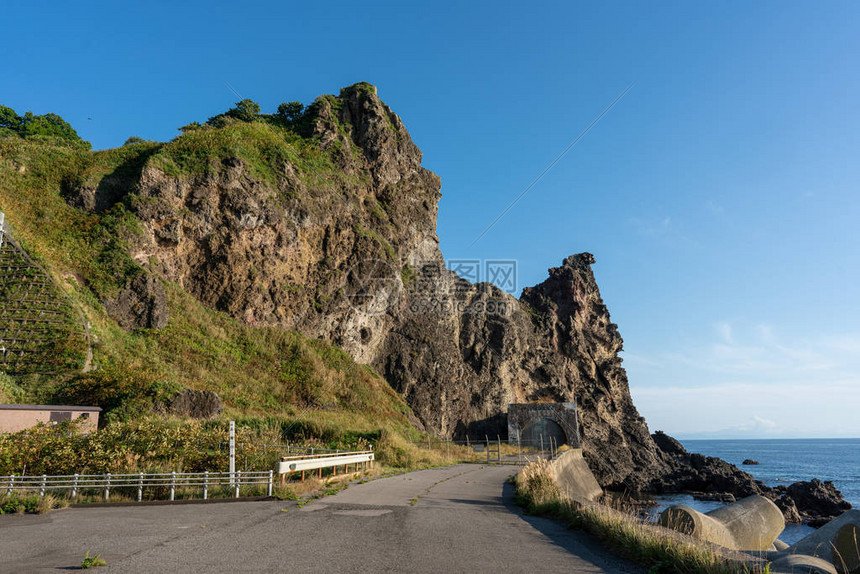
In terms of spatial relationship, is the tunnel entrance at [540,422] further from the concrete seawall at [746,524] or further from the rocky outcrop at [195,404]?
the concrete seawall at [746,524]

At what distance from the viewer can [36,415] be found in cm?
1812

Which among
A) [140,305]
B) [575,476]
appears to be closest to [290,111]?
[140,305]

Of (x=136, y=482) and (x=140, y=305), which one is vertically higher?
(x=140, y=305)

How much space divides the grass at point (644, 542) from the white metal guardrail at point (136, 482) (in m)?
8.13

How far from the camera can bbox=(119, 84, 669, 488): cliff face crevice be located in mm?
39453

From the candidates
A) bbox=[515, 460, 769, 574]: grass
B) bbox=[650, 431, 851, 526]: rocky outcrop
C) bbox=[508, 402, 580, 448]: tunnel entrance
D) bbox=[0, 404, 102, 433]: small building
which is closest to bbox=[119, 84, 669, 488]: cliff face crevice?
bbox=[508, 402, 580, 448]: tunnel entrance

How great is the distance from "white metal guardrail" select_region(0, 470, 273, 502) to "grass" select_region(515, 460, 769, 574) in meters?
8.13

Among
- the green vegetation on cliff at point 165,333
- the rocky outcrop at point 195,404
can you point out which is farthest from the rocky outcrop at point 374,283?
the rocky outcrop at point 195,404

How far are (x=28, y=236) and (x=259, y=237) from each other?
15.4 m

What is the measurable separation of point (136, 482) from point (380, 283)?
3601 cm

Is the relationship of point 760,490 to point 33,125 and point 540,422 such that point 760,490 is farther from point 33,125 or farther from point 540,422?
point 33,125

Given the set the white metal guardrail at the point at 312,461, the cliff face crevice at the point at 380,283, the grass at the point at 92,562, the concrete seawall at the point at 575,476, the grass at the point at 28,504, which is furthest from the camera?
the cliff face crevice at the point at 380,283

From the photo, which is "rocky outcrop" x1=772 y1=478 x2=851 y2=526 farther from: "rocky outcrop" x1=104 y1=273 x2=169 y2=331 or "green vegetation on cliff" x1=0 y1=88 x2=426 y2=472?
"rocky outcrop" x1=104 y1=273 x2=169 y2=331

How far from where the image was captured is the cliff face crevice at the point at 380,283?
129 ft
